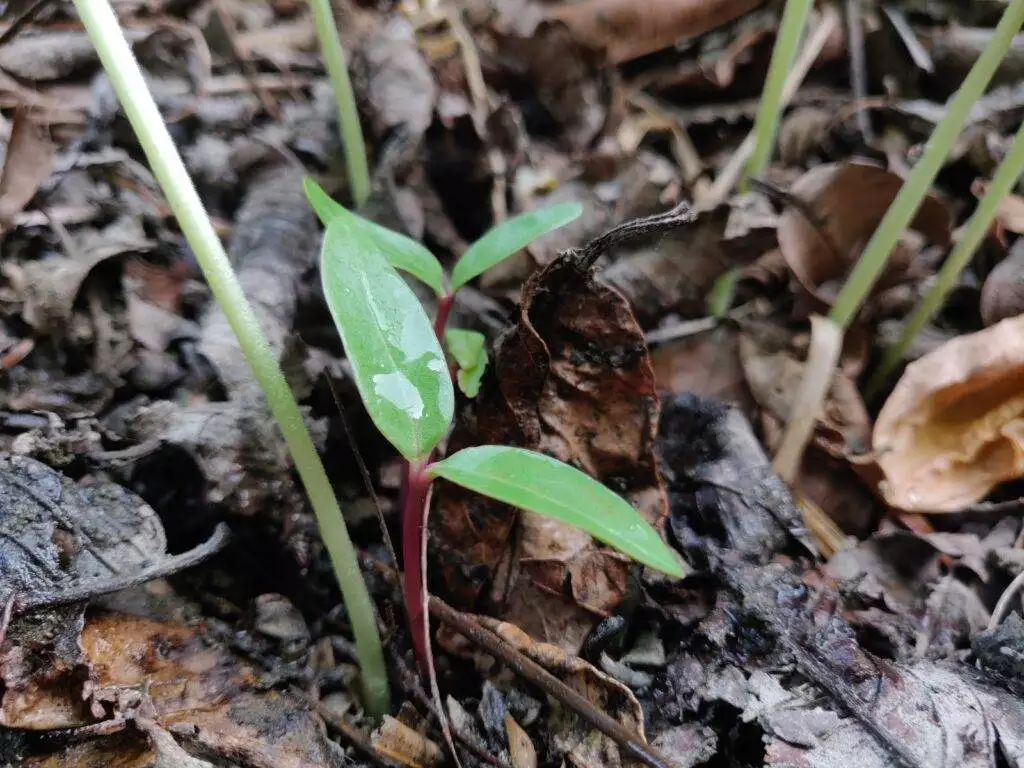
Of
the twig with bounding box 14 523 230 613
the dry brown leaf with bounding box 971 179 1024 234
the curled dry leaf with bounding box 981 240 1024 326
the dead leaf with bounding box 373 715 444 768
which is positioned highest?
the twig with bounding box 14 523 230 613

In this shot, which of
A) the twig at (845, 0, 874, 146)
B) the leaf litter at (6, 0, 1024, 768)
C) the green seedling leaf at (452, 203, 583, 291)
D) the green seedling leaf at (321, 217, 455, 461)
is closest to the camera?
the green seedling leaf at (321, 217, 455, 461)

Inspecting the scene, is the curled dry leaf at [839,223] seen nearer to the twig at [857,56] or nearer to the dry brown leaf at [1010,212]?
the dry brown leaf at [1010,212]

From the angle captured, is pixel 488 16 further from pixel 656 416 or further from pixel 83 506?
pixel 83 506

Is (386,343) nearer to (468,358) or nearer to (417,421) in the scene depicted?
(417,421)

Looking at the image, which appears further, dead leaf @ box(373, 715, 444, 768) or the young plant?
dead leaf @ box(373, 715, 444, 768)

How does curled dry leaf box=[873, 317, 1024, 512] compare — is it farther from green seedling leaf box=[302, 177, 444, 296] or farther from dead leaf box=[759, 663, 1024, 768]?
green seedling leaf box=[302, 177, 444, 296]

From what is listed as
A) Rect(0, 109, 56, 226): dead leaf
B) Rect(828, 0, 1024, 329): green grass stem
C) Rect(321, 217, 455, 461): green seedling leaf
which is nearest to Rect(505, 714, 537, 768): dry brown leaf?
Rect(321, 217, 455, 461): green seedling leaf

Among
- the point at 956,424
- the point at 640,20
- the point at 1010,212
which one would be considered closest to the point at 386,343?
the point at 956,424
